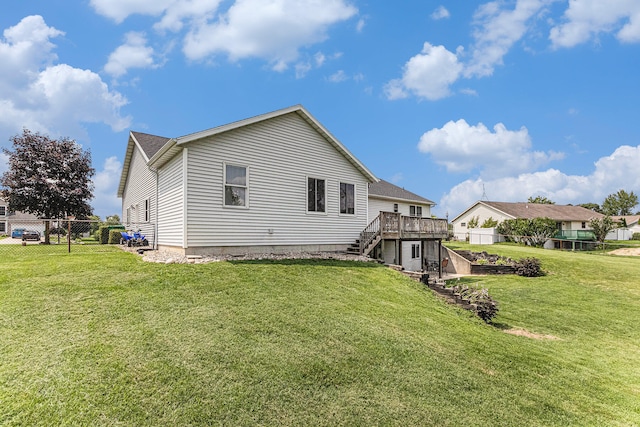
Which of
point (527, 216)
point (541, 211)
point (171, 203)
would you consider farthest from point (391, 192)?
point (541, 211)

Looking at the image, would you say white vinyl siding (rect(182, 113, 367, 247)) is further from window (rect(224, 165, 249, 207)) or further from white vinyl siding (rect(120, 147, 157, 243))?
white vinyl siding (rect(120, 147, 157, 243))

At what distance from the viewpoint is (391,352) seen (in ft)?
16.9

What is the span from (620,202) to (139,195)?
93.1 m

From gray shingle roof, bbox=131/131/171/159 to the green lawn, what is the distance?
7.85 metres

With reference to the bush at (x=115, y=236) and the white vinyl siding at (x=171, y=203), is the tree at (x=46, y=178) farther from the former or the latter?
the white vinyl siding at (x=171, y=203)

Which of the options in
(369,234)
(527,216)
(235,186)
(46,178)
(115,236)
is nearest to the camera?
(235,186)

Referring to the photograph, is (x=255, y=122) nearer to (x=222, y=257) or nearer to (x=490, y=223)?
(x=222, y=257)

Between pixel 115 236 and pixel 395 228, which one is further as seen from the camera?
pixel 115 236

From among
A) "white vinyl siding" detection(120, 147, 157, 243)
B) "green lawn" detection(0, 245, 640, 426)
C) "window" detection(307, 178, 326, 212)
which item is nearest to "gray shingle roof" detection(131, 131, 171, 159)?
"white vinyl siding" detection(120, 147, 157, 243)

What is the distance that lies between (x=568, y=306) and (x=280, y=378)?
40.3 feet

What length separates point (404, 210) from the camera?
22.4 m

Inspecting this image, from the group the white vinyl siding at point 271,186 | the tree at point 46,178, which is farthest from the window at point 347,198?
the tree at point 46,178

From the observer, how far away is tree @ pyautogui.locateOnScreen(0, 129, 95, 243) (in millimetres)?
21062

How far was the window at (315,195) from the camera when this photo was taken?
535 inches
